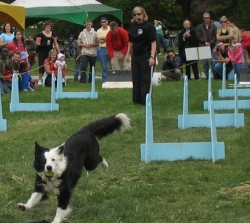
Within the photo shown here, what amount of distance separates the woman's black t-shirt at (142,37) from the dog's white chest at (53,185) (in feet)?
26.6

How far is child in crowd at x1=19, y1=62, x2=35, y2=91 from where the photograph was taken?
19398 millimetres

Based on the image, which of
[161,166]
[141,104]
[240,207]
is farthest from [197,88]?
[240,207]

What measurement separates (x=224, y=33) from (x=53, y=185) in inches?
648

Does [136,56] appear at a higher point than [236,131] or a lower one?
higher

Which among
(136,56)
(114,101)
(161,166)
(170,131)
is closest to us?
(161,166)

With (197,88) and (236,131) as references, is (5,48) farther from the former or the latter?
(236,131)

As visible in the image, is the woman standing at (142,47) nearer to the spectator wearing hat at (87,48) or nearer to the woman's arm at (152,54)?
the woman's arm at (152,54)

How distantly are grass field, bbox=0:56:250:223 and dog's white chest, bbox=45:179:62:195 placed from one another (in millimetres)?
276

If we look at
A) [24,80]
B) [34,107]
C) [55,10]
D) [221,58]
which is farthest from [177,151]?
[55,10]

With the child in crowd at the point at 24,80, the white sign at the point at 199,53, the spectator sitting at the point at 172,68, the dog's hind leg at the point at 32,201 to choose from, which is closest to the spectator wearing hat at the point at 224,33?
the spectator sitting at the point at 172,68

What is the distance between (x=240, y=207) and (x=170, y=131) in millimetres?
4917

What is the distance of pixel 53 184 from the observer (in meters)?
6.58

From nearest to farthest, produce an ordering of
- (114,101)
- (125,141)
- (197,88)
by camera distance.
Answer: (125,141) → (114,101) → (197,88)

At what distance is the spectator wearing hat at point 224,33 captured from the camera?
72.4 feet
